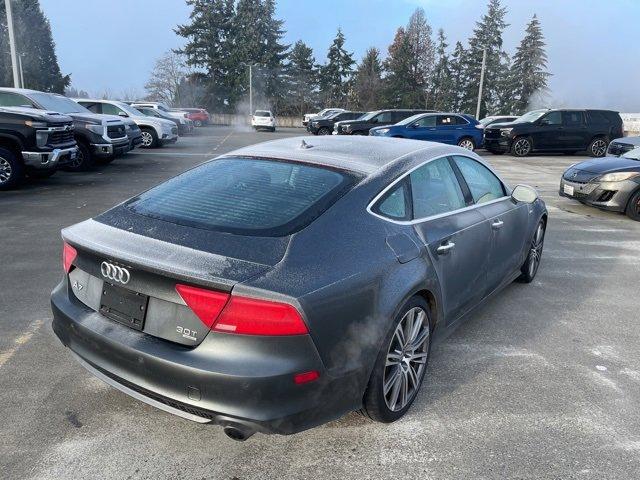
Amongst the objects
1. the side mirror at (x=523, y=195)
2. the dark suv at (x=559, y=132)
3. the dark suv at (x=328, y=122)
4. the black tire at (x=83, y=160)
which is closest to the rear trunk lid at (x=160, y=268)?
the side mirror at (x=523, y=195)

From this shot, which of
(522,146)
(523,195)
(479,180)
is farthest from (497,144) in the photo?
(479,180)

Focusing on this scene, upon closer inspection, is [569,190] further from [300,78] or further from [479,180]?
[300,78]

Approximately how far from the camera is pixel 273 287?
7.06 ft

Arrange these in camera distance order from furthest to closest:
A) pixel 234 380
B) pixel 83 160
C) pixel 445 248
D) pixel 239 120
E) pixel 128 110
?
pixel 239 120 < pixel 128 110 < pixel 83 160 < pixel 445 248 < pixel 234 380

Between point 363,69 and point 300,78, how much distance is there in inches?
322

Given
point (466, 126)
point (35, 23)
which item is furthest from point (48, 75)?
point (466, 126)

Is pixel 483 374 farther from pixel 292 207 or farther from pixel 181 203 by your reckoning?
pixel 181 203

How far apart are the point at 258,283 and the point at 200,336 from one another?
Result: 1.19 ft

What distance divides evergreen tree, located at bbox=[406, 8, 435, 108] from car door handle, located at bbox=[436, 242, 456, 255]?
61.2 meters

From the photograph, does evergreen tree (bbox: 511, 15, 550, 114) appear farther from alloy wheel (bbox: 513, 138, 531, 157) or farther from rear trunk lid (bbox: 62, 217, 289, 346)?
rear trunk lid (bbox: 62, 217, 289, 346)

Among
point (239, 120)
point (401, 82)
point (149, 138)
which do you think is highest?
point (401, 82)

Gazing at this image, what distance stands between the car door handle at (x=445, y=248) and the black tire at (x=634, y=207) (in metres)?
6.85

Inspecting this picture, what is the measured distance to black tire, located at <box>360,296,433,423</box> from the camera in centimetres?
263

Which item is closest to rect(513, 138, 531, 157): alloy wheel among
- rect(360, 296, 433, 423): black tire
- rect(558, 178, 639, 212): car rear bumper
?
rect(558, 178, 639, 212): car rear bumper
